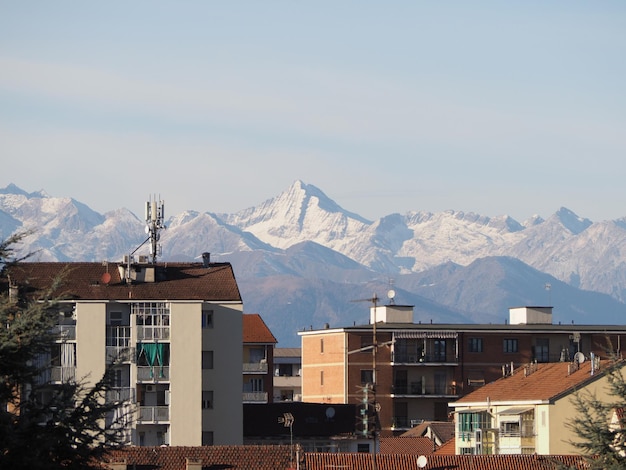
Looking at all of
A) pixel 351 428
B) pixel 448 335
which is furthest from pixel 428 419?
pixel 351 428

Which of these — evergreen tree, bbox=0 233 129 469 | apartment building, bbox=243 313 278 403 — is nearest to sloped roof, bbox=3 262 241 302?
apartment building, bbox=243 313 278 403

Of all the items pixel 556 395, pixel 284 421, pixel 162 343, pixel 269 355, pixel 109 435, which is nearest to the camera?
pixel 109 435

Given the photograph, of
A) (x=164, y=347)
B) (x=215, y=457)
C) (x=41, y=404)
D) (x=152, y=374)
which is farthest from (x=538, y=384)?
(x=41, y=404)

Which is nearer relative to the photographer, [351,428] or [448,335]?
[351,428]

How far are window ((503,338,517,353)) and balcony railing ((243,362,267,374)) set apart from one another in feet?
67.5

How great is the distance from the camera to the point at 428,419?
5064 inches

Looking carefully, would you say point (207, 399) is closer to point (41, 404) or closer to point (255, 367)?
point (255, 367)

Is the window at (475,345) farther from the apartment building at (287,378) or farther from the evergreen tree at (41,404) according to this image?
the evergreen tree at (41,404)

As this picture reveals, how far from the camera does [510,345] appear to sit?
425 ft

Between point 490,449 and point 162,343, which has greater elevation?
point 162,343

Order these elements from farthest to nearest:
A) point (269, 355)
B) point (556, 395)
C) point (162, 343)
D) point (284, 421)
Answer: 1. point (269, 355)
2. point (284, 421)
3. point (162, 343)
4. point (556, 395)

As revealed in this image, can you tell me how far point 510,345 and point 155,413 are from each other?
177ft

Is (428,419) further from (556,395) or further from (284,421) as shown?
(556,395)

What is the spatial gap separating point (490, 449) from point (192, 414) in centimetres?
1552
